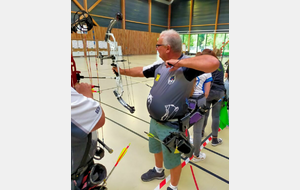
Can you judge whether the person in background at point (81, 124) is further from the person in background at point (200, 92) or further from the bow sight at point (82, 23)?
the person in background at point (200, 92)

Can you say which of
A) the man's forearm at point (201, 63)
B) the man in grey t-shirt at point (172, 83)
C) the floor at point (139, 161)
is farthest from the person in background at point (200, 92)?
the man's forearm at point (201, 63)

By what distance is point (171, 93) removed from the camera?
1.36 metres

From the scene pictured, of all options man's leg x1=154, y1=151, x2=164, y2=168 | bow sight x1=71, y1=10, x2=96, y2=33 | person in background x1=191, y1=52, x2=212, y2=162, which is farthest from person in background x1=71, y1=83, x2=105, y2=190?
person in background x1=191, y1=52, x2=212, y2=162

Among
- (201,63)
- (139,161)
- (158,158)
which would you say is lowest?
(139,161)

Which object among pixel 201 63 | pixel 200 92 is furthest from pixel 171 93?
pixel 200 92

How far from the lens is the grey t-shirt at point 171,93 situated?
1342 millimetres

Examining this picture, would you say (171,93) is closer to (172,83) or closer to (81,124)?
(172,83)

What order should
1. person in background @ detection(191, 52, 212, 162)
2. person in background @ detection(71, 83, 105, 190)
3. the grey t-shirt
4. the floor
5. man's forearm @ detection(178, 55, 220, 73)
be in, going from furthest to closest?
person in background @ detection(191, 52, 212, 162)
the floor
the grey t-shirt
man's forearm @ detection(178, 55, 220, 73)
person in background @ detection(71, 83, 105, 190)

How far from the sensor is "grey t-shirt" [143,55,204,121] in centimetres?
134

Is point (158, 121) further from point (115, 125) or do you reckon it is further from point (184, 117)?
point (115, 125)

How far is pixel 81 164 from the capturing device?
98cm

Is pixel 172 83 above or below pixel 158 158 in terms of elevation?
above

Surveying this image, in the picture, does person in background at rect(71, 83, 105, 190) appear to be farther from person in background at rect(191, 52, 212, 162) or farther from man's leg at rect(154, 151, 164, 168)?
person in background at rect(191, 52, 212, 162)

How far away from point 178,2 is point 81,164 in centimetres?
2114
